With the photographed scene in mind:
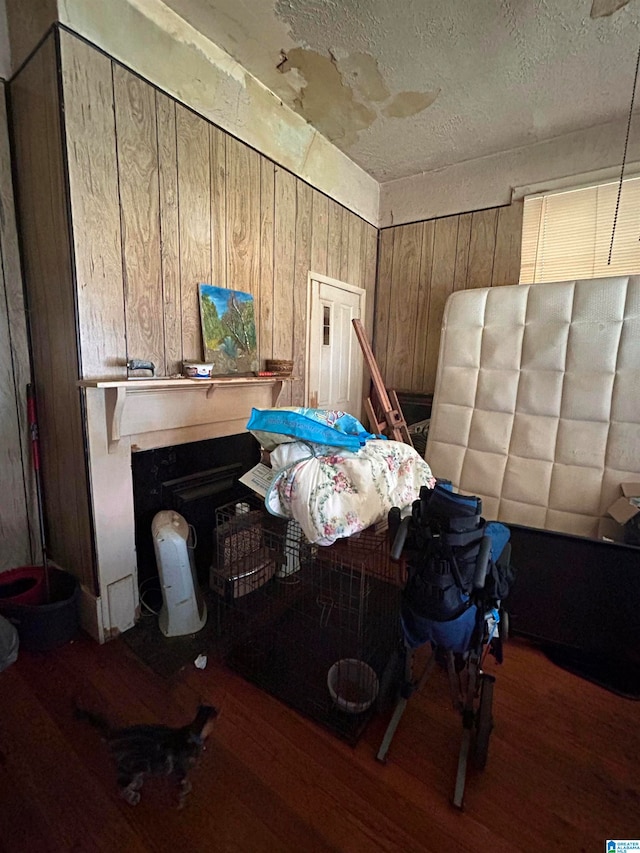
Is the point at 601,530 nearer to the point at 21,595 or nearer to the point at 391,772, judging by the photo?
the point at 391,772

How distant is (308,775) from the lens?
1289 millimetres

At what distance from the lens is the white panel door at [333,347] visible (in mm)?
3008

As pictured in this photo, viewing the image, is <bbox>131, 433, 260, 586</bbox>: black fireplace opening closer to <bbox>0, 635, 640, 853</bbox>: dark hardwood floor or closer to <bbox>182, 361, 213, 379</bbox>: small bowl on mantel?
<bbox>182, 361, 213, 379</bbox>: small bowl on mantel

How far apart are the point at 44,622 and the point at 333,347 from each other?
8.38 feet

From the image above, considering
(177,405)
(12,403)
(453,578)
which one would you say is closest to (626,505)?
(453,578)

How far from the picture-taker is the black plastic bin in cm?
175

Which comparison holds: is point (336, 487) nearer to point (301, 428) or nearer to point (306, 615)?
point (301, 428)

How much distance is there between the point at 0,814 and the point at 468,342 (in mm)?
2990

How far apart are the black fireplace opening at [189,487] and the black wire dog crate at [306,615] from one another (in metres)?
0.25

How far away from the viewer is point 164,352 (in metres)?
1.98

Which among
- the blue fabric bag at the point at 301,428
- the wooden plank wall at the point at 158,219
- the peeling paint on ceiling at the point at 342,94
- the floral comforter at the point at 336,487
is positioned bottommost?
the floral comforter at the point at 336,487

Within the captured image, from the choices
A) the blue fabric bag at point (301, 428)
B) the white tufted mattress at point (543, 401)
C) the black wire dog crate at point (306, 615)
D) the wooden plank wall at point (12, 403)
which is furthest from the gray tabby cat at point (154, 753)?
the white tufted mattress at point (543, 401)

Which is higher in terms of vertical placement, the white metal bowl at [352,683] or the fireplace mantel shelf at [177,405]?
the fireplace mantel shelf at [177,405]

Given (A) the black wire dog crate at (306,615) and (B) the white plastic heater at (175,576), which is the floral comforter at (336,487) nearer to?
(A) the black wire dog crate at (306,615)
